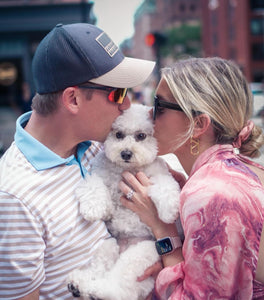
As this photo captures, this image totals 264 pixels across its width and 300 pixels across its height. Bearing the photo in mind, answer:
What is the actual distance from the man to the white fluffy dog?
3.3 inches

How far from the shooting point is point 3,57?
21781 mm

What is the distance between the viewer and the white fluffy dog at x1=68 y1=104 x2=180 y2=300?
207cm

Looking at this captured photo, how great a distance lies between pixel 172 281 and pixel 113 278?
422mm

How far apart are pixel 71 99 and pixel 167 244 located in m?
1.00

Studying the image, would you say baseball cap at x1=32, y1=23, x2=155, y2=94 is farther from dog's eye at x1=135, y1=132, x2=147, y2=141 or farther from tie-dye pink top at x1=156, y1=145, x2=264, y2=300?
tie-dye pink top at x1=156, y1=145, x2=264, y2=300

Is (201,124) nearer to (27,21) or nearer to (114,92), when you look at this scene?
(114,92)

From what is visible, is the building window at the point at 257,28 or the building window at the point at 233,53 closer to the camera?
the building window at the point at 257,28

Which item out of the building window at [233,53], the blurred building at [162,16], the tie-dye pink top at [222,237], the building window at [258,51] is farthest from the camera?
the blurred building at [162,16]

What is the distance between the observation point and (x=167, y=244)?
207 cm

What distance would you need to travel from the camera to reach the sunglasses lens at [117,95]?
2240 mm

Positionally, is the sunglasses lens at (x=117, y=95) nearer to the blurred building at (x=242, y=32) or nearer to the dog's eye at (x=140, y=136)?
the dog's eye at (x=140, y=136)

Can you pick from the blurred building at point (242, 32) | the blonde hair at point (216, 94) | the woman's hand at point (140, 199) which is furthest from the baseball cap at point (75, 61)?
the blurred building at point (242, 32)

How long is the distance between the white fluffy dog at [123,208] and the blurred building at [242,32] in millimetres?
47604

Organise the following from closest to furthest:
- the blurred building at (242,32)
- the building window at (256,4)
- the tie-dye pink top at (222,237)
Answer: the tie-dye pink top at (222,237) < the building window at (256,4) < the blurred building at (242,32)
